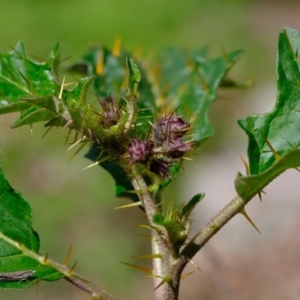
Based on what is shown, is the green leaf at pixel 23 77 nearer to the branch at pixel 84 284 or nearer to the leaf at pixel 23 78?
the leaf at pixel 23 78

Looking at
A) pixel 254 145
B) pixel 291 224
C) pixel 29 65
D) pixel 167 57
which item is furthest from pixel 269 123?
pixel 291 224

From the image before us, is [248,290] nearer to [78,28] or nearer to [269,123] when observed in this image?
[269,123]

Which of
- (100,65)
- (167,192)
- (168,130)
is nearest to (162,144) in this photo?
(168,130)

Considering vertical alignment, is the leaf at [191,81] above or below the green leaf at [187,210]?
above

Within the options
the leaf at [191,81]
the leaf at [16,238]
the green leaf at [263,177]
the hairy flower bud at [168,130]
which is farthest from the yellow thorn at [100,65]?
the green leaf at [263,177]

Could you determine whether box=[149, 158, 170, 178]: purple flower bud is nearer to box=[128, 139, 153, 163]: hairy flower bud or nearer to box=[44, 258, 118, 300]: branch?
box=[128, 139, 153, 163]: hairy flower bud

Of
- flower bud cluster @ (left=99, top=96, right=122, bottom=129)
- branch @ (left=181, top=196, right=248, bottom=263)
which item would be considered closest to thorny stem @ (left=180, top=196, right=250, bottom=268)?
branch @ (left=181, top=196, right=248, bottom=263)
